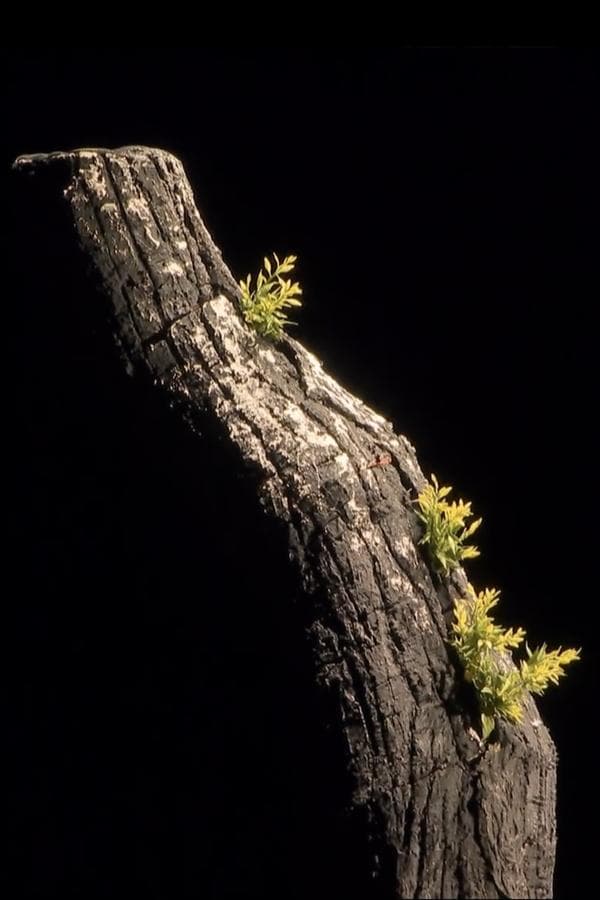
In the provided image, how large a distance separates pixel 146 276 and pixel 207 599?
0.77m

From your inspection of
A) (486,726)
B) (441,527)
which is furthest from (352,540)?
(486,726)

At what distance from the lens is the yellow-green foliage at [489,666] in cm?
224

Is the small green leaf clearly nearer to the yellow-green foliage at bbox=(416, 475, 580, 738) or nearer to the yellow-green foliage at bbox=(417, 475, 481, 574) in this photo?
the yellow-green foliage at bbox=(416, 475, 580, 738)

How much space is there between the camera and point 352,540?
2252 millimetres

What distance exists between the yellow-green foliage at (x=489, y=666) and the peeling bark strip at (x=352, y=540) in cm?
4

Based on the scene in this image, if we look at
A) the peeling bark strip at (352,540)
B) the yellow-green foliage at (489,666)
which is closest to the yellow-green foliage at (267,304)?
the peeling bark strip at (352,540)

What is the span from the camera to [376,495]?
232 centimetres

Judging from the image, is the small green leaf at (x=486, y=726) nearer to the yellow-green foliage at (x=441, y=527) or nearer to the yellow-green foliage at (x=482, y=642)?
the yellow-green foliage at (x=482, y=642)

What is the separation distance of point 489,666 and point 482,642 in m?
0.06

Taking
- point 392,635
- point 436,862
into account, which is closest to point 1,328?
point 392,635

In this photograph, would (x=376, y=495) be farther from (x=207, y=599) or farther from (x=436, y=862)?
(x=436, y=862)

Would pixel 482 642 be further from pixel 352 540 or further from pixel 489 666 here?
pixel 352 540

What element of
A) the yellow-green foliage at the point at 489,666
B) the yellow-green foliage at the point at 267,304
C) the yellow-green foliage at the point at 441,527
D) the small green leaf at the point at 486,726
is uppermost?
the yellow-green foliage at the point at 267,304

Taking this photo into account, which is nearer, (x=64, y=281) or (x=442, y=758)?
(x=442, y=758)
